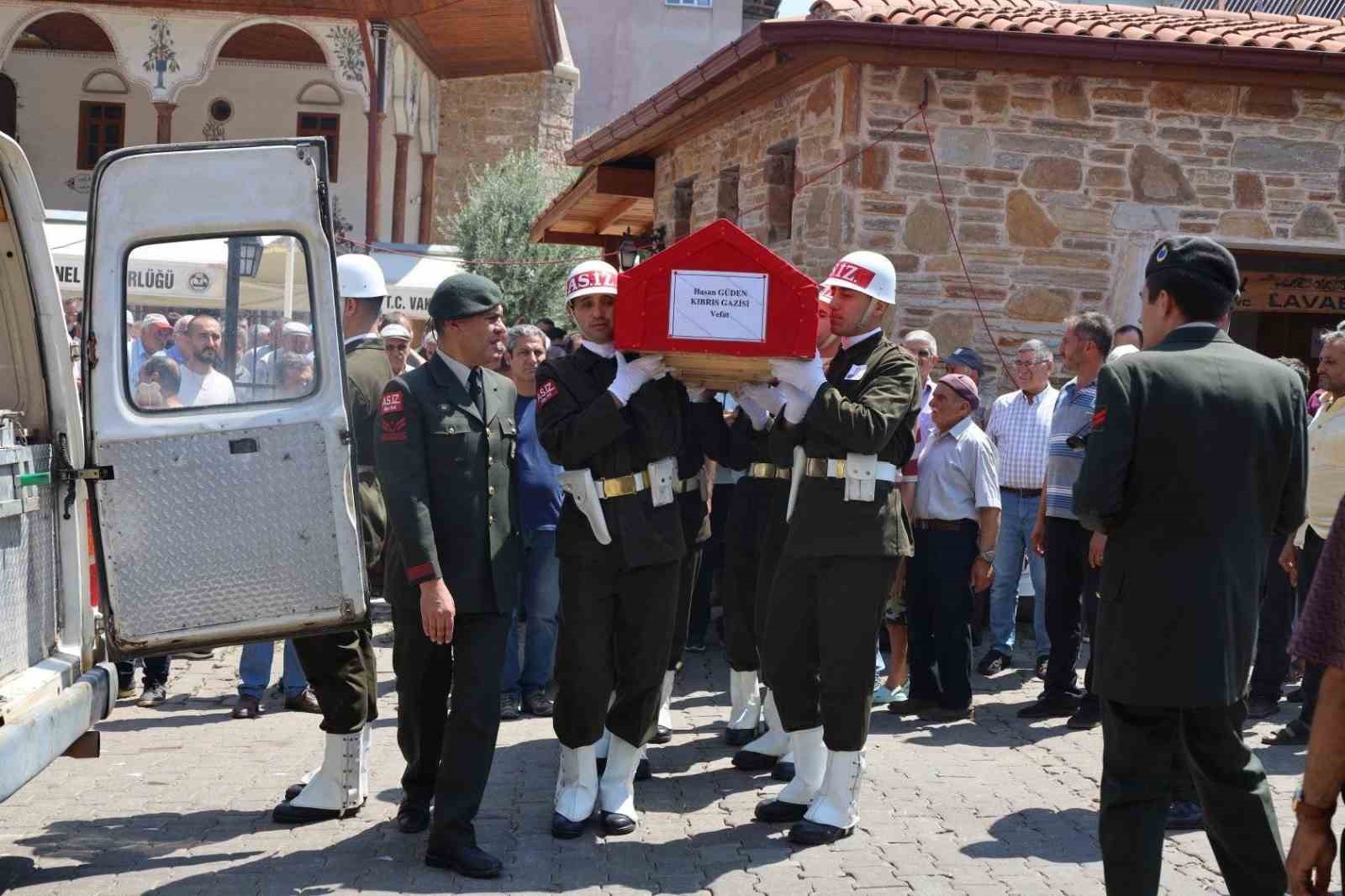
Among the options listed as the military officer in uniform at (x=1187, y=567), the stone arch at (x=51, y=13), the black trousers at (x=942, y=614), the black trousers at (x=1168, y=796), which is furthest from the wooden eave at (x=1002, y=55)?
the stone arch at (x=51, y=13)

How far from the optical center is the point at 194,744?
23.9ft

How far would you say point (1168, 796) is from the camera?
13.6ft

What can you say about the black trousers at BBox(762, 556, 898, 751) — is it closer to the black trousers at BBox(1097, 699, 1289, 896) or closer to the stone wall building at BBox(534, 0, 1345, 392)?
the black trousers at BBox(1097, 699, 1289, 896)

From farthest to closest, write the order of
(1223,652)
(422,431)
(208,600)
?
(422,431) → (208,600) → (1223,652)

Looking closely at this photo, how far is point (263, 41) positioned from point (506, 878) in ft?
78.0

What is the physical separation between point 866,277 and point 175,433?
248 centimetres

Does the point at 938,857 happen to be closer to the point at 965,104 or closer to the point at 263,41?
the point at 965,104

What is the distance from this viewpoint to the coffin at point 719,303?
527 cm

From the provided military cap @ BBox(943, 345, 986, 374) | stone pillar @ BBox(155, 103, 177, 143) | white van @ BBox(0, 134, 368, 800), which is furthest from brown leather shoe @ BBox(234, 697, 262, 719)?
stone pillar @ BBox(155, 103, 177, 143)

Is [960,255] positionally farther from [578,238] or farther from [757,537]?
[578,238]

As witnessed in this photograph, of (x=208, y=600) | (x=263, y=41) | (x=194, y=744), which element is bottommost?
(x=194, y=744)

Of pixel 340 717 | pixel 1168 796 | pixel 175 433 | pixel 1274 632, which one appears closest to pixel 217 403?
pixel 175 433

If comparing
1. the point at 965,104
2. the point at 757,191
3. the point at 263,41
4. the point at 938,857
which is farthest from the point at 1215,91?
the point at 263,41

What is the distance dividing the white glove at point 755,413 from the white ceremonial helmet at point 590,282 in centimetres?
71
